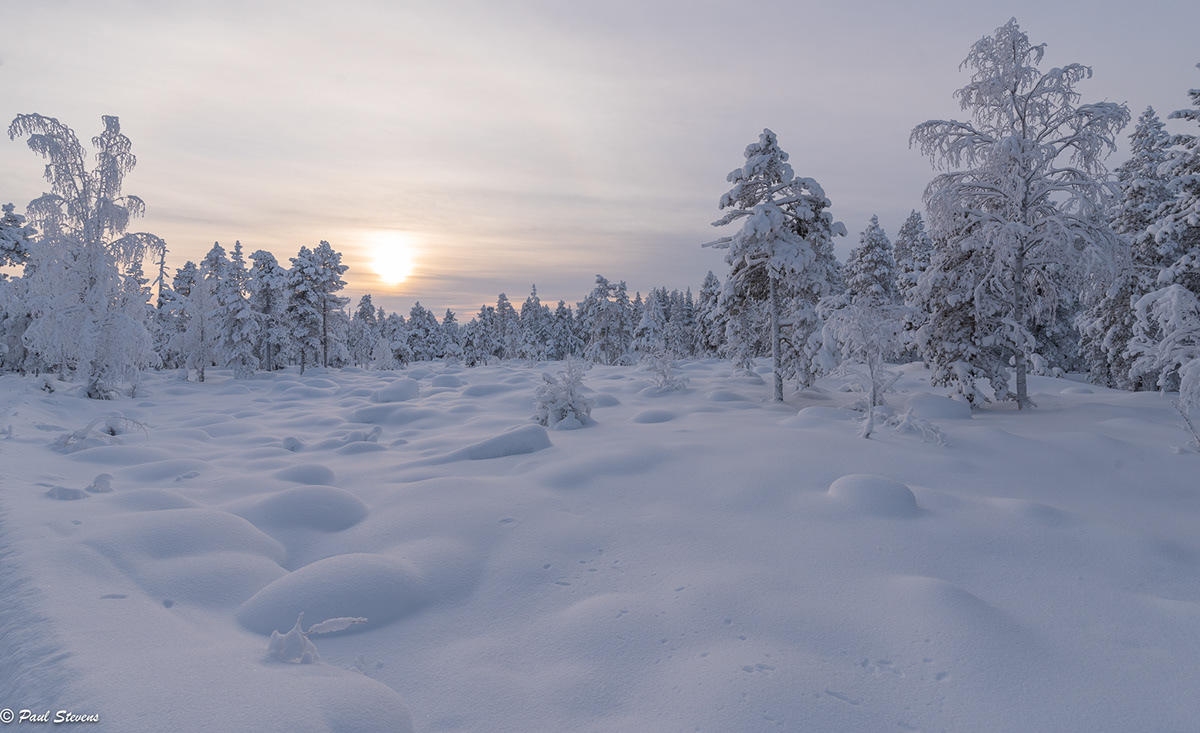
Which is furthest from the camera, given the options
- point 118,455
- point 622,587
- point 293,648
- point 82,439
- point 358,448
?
point 358,448

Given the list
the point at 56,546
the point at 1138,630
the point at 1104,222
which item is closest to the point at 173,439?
the point at 56,546

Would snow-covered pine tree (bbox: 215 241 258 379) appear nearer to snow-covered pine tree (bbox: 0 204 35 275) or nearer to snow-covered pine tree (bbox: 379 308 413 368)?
snow-covered pine tree (bbox: 0 204 35 275)

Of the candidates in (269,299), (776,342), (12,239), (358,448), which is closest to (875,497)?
(358,448)

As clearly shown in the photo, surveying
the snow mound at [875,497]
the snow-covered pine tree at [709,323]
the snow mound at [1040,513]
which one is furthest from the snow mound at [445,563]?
the snow-covered pine tree at [709,323]

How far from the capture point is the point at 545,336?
253ft

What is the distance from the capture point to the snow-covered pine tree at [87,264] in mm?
16656

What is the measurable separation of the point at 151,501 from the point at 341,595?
3.54m

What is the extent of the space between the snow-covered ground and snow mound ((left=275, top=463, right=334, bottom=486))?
0.03m

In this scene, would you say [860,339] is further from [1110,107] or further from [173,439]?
[173,439]

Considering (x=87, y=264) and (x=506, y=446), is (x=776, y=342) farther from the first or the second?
(x=87, y=264)

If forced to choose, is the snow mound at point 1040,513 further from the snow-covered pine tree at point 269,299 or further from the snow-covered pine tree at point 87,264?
the snow-covered pine tree at point 269,299

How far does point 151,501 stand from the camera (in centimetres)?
614

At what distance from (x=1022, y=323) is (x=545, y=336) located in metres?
65.7

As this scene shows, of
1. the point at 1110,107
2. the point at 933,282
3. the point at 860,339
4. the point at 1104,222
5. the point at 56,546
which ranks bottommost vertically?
the point at 56,546
